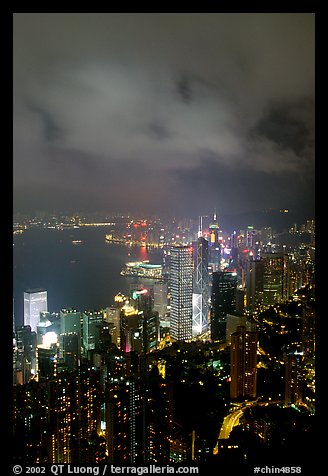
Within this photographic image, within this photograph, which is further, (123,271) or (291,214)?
(123,271)

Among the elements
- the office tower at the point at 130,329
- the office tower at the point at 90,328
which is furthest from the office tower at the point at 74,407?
the office tower at the point at 130,329

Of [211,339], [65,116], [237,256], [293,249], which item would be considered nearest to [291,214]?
[293,249]

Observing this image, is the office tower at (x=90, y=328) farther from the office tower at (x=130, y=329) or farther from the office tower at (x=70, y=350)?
the office tower at (x=130, y=329)

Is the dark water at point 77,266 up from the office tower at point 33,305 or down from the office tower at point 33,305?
up

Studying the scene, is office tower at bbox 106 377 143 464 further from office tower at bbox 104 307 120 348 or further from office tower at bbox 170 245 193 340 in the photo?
office tower at bbox 170 245 193 340

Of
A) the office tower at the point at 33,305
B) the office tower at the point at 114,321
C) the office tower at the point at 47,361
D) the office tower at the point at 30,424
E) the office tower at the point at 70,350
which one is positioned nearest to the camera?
the office tower at the point at 30,424

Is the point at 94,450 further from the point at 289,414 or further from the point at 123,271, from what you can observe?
the point at 123,271

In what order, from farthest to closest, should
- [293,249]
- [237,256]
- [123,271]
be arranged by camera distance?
1. [237,256]
2. [123,271]
3. [293,249]
